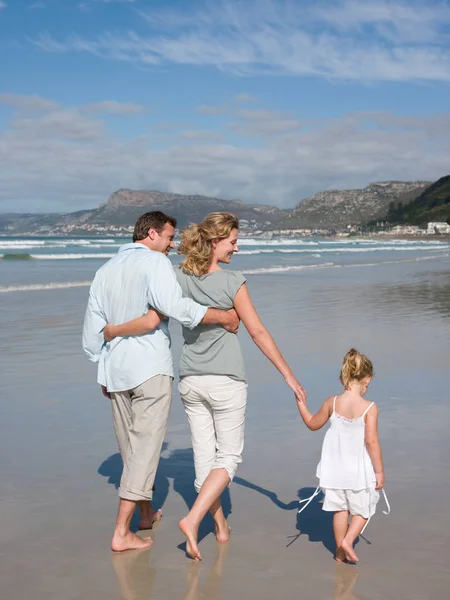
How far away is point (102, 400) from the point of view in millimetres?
7441

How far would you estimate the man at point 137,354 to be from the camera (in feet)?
12.9

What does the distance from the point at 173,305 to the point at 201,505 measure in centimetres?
101

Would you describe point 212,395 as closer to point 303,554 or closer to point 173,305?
point 173,305

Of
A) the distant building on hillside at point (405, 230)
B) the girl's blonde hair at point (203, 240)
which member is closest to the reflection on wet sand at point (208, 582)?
the girl's blonde hair at point (203, 240)

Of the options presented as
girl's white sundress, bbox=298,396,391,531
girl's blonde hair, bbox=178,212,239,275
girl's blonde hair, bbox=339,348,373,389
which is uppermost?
girl's blonde hair, bbox=178,212,239,275

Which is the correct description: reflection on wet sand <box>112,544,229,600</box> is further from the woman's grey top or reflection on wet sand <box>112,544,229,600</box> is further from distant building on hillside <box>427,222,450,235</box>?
distant building on hillside <box>427,222,450,235</box>

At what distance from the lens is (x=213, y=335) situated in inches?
160

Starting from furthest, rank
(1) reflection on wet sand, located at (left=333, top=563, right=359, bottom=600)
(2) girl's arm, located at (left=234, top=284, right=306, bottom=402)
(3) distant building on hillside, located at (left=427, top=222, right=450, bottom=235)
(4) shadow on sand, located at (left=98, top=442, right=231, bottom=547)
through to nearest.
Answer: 1. (3) distant building on hillside, located at (left=427, top=222, right=450, bottom=235)
2. (4) shadow on sand, located at (left=98, top=442, right=231, bottom=547)
3. (2) girl's arm, located at (left=234, top=284, right=306, bottom=402)
4. (1) reflection on wet sand, located at (left=333, top=563, right=359, bottom=600)

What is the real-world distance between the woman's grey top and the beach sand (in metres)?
0.92

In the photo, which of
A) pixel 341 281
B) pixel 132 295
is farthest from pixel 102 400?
pixel 341 281

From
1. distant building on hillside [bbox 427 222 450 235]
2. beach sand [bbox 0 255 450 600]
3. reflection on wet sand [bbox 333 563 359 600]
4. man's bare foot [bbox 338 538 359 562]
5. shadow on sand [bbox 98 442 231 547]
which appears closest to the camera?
reflection on wet sand [bbox 333 563 359 600]

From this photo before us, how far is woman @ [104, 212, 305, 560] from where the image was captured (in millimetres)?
4031

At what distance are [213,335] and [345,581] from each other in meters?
1.36

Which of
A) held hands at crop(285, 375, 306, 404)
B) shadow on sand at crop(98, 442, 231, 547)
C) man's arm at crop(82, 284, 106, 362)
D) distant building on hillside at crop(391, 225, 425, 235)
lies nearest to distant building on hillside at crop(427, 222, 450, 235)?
distant building on hillside at crop(391, 225, 425, 235)
